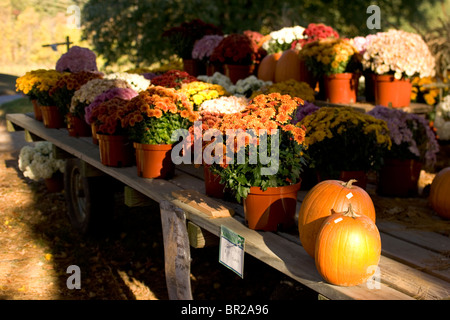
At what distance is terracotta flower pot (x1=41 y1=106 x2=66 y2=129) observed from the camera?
5.88 metres

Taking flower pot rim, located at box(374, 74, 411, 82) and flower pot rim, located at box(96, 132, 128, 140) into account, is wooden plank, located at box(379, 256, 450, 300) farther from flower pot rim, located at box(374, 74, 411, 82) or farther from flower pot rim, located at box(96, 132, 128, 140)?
flower pot rim, located at box(374, 74, 411, 82)

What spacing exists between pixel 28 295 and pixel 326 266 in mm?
3080

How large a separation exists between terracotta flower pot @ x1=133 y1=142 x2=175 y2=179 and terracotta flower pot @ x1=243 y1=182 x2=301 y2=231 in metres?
1.14

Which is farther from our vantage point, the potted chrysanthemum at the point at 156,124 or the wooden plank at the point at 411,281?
the potted chrysanthemum at the point at 156,124

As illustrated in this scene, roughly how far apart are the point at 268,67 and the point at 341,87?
1114 millimetres

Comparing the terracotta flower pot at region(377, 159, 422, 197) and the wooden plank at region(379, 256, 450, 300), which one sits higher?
the terracotta flower pot at region(377, 159, 422, 197)

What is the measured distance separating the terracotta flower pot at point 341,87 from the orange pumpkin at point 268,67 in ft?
2.90

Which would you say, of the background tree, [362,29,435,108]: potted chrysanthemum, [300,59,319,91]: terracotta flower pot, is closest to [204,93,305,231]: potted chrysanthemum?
[362,29,435,108]: potted chrysanthemum

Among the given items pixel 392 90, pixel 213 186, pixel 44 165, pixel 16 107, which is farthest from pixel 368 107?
pixel 16 107

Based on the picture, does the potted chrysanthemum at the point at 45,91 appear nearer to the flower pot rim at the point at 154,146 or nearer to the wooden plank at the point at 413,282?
the flower pot rim at the point at 154,146

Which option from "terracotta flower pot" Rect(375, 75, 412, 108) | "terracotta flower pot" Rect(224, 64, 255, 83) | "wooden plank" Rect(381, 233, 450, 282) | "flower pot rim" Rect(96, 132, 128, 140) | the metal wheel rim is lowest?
the metal wheel rim

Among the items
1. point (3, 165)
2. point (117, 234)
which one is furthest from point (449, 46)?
point (3, 165)

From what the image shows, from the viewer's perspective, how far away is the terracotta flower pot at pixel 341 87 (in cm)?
498

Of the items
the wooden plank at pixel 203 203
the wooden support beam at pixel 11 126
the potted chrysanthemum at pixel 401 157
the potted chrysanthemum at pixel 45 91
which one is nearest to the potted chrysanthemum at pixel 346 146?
the potted chrysanthemum at pixel 401 157
